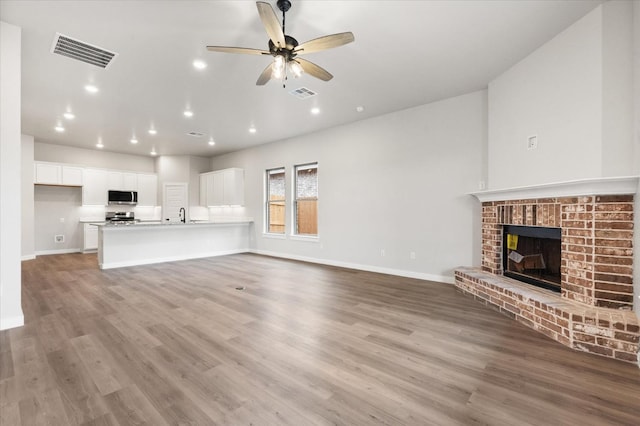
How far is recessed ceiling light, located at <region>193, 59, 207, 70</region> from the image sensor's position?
11.6 ft

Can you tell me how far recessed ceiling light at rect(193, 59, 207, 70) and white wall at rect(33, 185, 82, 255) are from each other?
24.0 ft

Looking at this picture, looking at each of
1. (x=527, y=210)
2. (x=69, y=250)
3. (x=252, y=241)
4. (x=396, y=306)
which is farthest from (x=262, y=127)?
(x=69, y=250)

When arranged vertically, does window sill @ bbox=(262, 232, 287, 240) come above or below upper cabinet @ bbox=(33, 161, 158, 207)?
below

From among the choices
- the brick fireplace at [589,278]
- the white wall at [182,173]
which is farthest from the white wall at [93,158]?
the brick fireplace at [589,278]

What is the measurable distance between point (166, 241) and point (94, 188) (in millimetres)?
3502

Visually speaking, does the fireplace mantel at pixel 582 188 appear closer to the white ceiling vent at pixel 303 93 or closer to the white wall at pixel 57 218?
the white ceiling vent at pixel 303 93

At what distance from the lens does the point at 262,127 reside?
251 inches

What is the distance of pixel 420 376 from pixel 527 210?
254cm

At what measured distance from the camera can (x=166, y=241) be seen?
22.7 ft

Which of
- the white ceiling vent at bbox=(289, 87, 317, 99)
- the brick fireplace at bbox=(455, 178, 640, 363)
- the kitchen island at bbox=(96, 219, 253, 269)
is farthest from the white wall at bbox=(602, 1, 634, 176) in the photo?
the kitchen island at bbox=(96, 219, 253, 269)

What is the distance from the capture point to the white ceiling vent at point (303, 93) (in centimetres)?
443

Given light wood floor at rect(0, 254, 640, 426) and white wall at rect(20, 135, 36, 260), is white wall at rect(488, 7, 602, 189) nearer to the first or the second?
light wood floor at rect(0, 254, 640, 426)

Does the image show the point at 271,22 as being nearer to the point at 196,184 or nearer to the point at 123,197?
the point at 196,184

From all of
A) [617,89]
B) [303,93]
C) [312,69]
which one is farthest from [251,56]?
[617,89]
